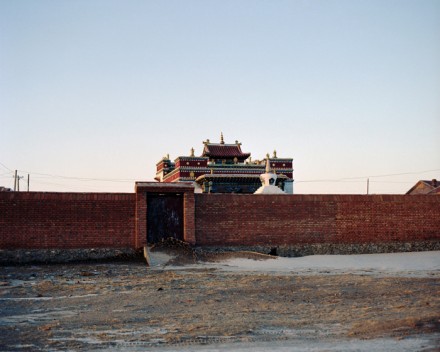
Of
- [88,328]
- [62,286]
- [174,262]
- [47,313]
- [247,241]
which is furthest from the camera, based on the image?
[247,241]

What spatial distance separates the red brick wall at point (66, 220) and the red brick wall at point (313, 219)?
2.70 metres

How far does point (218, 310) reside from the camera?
765cm

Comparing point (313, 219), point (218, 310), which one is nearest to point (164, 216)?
point (313, 219)

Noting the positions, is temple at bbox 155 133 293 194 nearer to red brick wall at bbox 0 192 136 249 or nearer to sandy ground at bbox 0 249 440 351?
red brick wall at bbox 0 192 136 249

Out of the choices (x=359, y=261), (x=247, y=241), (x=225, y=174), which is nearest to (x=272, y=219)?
(x=247, y=241)

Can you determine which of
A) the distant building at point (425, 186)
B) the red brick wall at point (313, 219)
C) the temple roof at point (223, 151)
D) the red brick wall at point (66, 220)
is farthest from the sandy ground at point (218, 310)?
the distant building at point (425, 186)

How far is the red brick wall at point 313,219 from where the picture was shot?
18.0 metres

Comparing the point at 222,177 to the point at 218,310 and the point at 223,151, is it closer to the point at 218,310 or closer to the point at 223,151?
the point at 223,151

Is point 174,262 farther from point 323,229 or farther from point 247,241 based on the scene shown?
point 323,229

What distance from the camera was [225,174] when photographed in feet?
138

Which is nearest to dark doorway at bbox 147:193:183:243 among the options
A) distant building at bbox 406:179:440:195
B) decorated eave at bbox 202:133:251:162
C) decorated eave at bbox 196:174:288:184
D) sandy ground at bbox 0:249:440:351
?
sandy ground at bbox 0:249:440:351

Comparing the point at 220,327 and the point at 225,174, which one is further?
the point at 225,174

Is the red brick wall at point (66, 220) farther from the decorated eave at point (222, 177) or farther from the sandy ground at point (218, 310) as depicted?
the decorated eave at point (222, 177)

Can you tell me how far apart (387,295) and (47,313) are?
5629 millimetres
